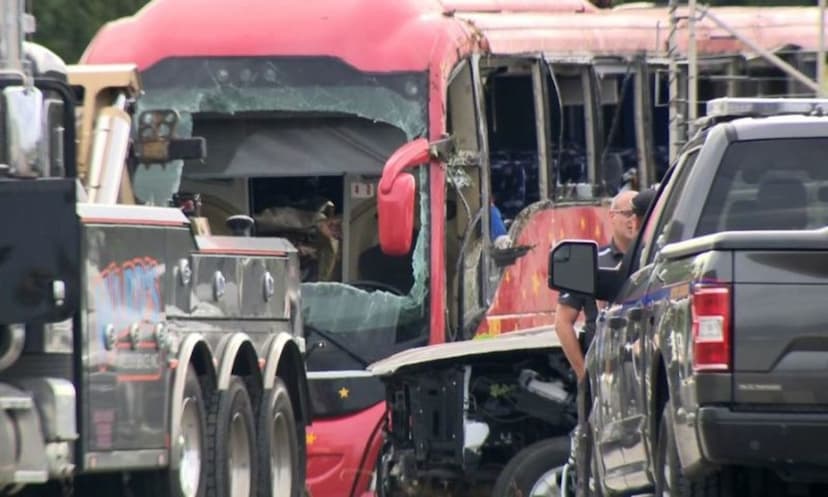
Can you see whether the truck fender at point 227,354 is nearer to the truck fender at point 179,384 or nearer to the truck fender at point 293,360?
the truck fender at point 179,384

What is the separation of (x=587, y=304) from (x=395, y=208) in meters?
3.42

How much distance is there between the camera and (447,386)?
644 inches

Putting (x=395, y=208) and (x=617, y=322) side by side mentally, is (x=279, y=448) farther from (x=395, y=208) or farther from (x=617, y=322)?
(x=617, y=322)

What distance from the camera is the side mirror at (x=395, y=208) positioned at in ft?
59.2

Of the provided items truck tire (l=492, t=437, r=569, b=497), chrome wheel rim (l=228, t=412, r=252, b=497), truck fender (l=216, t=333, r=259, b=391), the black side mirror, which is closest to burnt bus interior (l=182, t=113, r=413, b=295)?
the black side mirror

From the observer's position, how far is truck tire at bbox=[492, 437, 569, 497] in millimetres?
15719

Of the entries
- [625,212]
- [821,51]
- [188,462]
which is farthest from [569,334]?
[821,51]

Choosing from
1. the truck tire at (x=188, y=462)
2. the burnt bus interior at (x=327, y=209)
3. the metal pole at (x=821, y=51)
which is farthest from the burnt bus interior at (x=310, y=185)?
the truck tire at (x=188, y=462)

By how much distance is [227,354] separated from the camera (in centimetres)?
1424

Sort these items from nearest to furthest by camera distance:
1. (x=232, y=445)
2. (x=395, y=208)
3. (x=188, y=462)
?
(x=188, y=462) < (x=232, y=445) < (x=395, y=208)

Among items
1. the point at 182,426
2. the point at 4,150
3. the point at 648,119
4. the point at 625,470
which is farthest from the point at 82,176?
the point at 648,119

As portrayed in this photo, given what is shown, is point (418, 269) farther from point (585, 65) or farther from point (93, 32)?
point (93, 32)

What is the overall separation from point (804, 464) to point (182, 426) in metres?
4.95

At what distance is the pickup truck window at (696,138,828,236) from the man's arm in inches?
169
